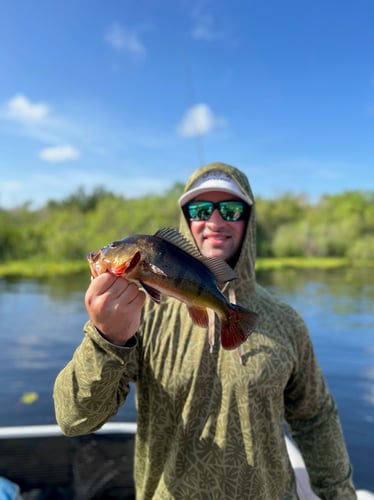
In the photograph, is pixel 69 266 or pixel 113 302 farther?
pixel 69 266

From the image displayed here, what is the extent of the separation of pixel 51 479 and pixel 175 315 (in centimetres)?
253

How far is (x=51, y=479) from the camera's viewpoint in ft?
12.3

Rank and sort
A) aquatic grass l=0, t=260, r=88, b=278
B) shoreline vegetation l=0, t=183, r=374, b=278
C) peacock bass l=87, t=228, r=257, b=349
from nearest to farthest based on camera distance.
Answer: peacock bass l=87, t=228, r=257, b=349
aquatic grass l=0, t=260, r=88, b=278
shoreline vegetation l=0, t=183, r=374, b=278

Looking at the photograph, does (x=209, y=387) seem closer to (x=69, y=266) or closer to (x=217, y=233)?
(x=217, y=233)

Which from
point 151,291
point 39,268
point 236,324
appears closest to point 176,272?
point 151,291

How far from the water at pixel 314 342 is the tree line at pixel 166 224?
27557 millimetres

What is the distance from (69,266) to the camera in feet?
157

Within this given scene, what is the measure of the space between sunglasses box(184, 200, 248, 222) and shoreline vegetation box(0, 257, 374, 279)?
134 ft

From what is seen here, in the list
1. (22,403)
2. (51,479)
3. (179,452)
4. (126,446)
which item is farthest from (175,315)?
(22,403)

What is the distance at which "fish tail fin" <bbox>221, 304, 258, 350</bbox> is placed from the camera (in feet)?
5.88

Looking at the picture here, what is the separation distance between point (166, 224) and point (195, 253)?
55.0m

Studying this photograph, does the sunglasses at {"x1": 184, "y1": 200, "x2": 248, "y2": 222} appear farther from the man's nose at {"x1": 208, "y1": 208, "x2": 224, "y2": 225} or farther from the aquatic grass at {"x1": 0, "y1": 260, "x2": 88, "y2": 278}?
the aquatic grass at {"x1": 0, "y1": 260, "x2": 88, "y2": 278}

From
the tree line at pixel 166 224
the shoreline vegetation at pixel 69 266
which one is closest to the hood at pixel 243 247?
the shoreline vegetation at pixel 69 266

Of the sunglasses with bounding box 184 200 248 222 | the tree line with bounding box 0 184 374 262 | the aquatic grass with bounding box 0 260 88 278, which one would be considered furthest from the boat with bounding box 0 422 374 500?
the tree line with bounding box 0 184 374 262
